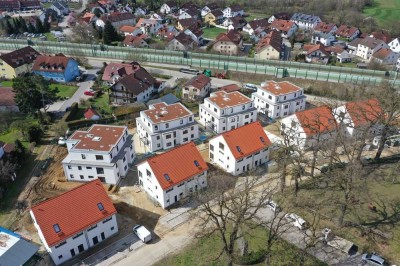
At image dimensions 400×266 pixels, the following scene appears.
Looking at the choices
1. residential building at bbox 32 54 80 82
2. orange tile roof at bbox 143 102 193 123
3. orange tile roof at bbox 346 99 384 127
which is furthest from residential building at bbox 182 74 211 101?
residential building at bbox 32 54 80 82

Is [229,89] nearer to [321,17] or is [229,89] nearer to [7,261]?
[7,261]

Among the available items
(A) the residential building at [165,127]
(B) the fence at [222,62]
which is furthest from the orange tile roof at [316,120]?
(B) the fence at [222,62]

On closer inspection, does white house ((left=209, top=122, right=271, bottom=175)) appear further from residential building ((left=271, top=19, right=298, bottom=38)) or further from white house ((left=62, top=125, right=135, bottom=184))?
residential building ((left=271, top=19, right=298, bottom=38))

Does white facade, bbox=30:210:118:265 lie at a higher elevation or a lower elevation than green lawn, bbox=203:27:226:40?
lower

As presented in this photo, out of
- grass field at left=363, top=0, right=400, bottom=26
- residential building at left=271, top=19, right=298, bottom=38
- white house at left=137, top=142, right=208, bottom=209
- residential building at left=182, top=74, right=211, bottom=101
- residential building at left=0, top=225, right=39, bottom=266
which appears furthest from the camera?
grass field at left=363, top=0, right=400, bottom=26

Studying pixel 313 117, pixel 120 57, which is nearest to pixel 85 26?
pixel 120 57

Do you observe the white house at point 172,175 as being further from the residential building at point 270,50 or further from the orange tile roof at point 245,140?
the residential building at point 270,50
